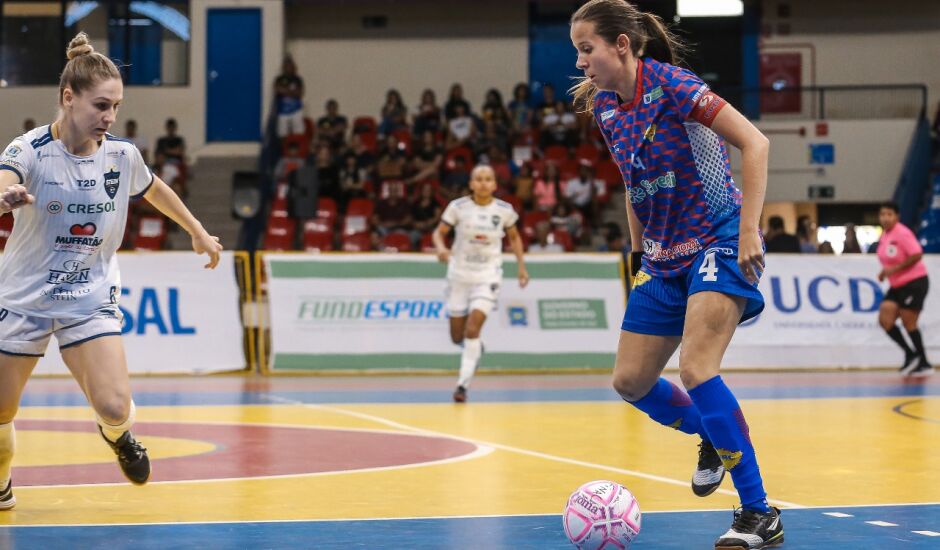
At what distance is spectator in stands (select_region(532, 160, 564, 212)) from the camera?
78.0 ft

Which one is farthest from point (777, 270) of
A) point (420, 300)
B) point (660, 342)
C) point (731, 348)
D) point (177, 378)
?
point (660, 342)

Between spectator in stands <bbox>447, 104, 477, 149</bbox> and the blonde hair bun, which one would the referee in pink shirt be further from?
the blonde hair bun

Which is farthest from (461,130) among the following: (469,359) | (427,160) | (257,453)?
(257,453)

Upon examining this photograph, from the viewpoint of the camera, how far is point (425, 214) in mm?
22938

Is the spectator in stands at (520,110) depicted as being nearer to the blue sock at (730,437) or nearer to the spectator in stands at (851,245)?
the spectator in stands at (851,245)

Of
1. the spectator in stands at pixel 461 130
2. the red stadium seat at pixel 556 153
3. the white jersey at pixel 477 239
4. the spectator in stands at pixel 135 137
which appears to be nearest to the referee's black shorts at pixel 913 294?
the white jersey at pixel 477 239

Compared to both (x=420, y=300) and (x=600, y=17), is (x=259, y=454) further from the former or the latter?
Result: (x=420, y=300)

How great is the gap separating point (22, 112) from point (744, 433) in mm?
25431

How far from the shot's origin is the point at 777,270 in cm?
1856

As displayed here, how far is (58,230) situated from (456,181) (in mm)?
18070

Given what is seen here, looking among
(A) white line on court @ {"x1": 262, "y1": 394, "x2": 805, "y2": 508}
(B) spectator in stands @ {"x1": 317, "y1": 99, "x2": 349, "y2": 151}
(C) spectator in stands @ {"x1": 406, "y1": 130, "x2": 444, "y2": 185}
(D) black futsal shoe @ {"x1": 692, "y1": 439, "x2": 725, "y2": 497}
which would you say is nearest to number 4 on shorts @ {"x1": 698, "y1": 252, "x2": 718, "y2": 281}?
(D) black futsal shoe @ {"x1": 692, "y1": 439, "x2": 725, "y2": 497}

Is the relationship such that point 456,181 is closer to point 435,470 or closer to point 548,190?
point 548,190

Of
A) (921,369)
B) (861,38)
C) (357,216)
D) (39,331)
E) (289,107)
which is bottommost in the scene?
(921,369)

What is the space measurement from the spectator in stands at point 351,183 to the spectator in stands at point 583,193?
12.1ft
